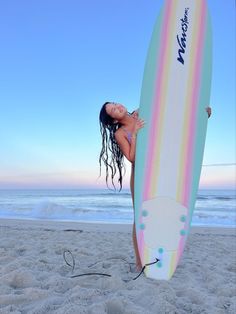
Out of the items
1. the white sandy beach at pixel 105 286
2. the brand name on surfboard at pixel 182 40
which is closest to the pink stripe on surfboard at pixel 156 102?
the brand name on surfboard at pixel 182 40

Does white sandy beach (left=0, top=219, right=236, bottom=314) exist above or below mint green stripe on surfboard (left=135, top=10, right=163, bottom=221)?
below

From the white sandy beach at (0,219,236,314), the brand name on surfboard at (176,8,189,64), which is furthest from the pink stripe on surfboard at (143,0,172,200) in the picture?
the white sandy beach at (0,219,236,314)

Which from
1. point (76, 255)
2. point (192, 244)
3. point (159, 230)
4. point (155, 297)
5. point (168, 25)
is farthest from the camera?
point (192, 244)

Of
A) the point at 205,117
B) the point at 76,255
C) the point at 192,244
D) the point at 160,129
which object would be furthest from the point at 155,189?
the point at 192,244

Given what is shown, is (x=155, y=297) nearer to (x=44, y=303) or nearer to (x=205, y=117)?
(x=44, y=303)

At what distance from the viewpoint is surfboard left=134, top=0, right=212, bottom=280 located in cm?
233

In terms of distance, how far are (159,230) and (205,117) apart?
868mm

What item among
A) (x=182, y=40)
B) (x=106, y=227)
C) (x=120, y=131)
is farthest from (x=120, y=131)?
(x=106, y=227)

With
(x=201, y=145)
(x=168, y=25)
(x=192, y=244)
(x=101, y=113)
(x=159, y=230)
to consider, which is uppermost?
(x=168, y=25)

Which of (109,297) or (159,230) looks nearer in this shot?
(109,297)

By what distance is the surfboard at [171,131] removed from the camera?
233 centimetres

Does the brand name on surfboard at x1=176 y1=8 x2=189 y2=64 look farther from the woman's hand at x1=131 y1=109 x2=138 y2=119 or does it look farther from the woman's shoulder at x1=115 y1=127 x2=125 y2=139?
the woman's shoulder at x1=115 y1=127 x2=125 y2=139

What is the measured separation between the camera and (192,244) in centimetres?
402

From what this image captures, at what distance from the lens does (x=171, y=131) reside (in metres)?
2.48
